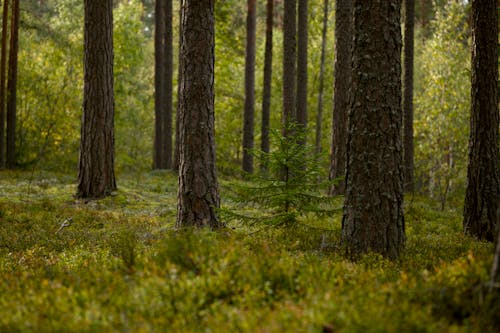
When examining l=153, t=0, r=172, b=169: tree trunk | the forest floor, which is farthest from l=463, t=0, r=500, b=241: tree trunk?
l=153, t=0, r=172, b=169: tree trunk

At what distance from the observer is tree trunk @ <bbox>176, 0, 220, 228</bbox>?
868cm

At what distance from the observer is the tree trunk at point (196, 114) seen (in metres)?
8.68

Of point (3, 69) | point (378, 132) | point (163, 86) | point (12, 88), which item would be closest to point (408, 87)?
point (163, 86)

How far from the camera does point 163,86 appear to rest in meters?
24.1

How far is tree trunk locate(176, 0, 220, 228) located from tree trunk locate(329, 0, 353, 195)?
6.60m

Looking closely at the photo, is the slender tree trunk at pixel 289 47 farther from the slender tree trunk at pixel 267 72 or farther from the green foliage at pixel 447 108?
the green foliage at pixel 447 108

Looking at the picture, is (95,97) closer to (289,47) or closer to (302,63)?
(289,47)

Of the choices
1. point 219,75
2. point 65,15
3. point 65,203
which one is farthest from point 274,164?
point 65,15

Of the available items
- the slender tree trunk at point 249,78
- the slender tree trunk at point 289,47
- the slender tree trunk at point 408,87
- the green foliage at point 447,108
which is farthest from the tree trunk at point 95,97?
the green foliage at point 447,108

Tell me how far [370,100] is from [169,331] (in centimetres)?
431

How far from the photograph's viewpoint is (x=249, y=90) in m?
23.2

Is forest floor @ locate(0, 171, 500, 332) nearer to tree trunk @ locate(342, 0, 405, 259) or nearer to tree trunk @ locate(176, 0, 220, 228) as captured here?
tree trunk @ locate(342, 0, 405, 259)

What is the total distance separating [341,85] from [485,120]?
6.39 meters

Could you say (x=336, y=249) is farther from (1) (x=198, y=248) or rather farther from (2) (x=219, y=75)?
(2) (x=219, y=75)
